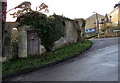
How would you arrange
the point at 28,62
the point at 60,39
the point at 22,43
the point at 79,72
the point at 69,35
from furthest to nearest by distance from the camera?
the point at 69,35 < the point at 60,39 < the point at 22,43 < the point at 28,62 < the point at 79,72

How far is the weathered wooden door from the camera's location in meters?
10.9

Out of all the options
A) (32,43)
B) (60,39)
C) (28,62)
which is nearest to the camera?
(28,62)

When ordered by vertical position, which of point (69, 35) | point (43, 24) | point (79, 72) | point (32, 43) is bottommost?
point (79, 72)

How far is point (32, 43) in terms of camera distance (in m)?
11.0

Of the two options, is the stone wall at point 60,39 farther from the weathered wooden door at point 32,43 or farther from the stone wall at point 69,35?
the weathered wooden door at point 32,43

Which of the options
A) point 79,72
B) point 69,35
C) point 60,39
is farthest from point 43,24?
point 79,72

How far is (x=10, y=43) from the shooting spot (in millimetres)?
9859

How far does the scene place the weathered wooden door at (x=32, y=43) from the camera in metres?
10.9

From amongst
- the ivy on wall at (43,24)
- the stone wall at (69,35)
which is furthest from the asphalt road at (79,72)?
the stone wall at (69,35)

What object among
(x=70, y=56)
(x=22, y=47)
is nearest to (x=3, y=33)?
(x=22, y=47)

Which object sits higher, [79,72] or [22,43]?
[22,43]

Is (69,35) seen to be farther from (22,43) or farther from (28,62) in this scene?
(28,62)

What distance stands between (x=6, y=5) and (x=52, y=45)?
15.9 ft

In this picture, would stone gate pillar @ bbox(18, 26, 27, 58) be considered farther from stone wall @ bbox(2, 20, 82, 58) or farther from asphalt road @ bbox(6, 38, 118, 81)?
asphalt road @ bbox(6, 38, 118, 81)
